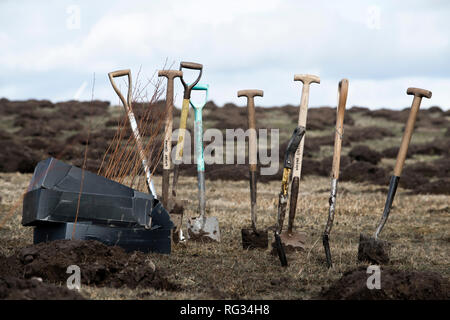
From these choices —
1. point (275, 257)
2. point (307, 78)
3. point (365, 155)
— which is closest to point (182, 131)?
point (307, 78)

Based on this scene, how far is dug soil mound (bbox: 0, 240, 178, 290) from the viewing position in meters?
4.02

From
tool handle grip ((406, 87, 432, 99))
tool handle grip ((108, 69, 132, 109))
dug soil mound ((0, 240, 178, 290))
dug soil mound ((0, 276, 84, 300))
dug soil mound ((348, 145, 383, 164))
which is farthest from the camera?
dug soil mound ((348, 145, 383, 164))

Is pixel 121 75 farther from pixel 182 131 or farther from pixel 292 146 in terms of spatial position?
pixel 292 146

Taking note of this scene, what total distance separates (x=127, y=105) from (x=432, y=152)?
15.9 meters

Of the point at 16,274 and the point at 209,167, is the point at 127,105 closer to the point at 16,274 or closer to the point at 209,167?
the point at 16,274

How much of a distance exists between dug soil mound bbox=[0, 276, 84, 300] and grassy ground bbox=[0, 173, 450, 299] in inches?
12.8

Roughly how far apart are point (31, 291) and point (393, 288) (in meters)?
2.05

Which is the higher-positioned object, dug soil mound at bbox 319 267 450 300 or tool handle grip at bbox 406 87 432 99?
tool handle grip at bbox 406 87 432 99

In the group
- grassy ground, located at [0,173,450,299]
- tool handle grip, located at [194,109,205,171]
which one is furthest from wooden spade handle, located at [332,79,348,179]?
tool handle grip, located at [194,109,205,171]

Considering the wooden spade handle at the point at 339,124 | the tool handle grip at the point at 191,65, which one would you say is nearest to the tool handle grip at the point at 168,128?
the tool handle grip at the point at 191,65

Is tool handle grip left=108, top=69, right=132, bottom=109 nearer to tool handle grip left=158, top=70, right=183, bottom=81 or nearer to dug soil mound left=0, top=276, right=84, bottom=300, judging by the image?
tool handle grip left=158, top=70, right=183, bottom=81

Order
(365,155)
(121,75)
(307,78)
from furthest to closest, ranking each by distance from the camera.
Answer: (365,155)
(121,75)
(307,78)

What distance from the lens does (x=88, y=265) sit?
411 centimetres

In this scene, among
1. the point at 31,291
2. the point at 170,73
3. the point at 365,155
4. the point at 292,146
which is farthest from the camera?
the point at 365,155
